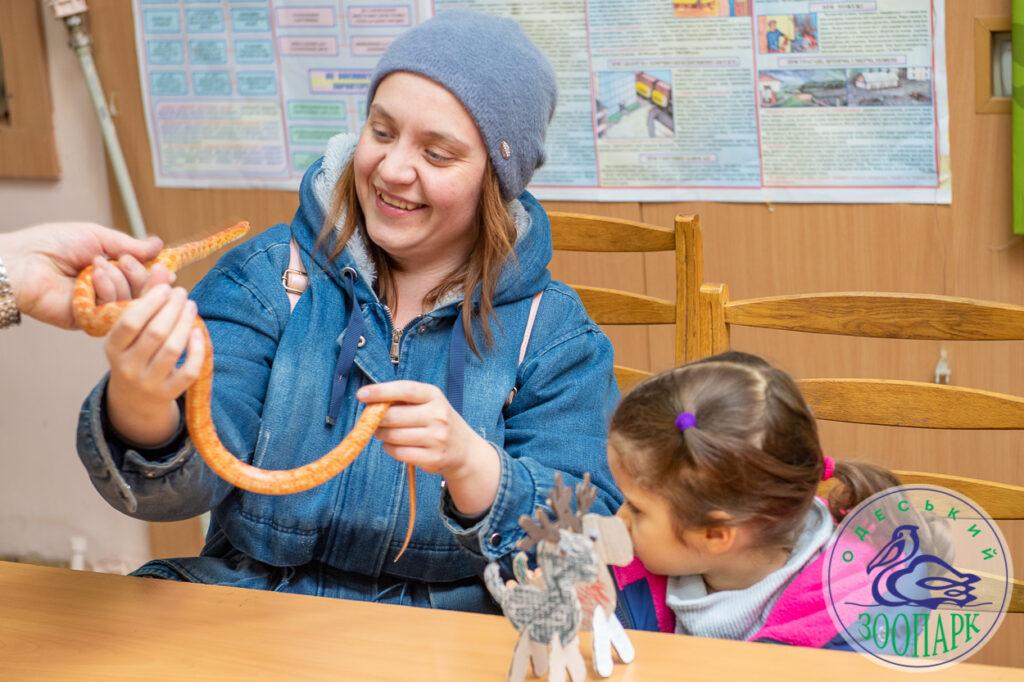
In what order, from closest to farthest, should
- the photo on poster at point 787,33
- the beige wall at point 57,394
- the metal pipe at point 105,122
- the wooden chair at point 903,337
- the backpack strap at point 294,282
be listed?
1. the wooden chair at point 903,337
2. the backpack strap at point 294,282
3. the photo on poster at point 787,33
4. the metal pipe at point 105,122
5. the beige wall at point 57,394

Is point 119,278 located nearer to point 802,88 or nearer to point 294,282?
point 294,282

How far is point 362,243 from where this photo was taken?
1463 mm

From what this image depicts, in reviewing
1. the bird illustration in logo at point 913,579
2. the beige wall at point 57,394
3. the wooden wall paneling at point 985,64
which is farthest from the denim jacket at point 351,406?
the beige wall at point 57,394

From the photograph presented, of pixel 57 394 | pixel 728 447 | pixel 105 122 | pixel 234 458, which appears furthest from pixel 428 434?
pixel 57 394

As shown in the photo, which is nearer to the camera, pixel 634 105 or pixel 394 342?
pixel 394 342

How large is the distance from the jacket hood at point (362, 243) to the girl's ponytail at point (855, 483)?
44 cm

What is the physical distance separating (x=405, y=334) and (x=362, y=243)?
0.13m

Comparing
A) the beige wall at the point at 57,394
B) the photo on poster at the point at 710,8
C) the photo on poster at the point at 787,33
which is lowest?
the beige wall at the point at 57,394

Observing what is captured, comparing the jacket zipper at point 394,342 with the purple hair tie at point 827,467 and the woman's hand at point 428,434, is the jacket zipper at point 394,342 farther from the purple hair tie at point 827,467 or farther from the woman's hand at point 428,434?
the purple hair tie at point 827,467

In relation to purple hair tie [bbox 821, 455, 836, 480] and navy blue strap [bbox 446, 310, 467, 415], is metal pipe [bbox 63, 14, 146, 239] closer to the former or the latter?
navy blue strap [bbox 446, 310, 467, 415]

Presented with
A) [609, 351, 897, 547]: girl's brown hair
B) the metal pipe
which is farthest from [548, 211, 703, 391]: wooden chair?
the metal pipe

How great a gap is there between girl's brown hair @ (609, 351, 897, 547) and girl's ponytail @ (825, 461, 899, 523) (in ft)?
0.37

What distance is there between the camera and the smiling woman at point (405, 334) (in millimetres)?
1367

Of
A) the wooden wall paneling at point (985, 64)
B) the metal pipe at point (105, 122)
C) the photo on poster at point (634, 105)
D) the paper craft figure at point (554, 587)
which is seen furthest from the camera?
the metal pipe at point (105, 122)
